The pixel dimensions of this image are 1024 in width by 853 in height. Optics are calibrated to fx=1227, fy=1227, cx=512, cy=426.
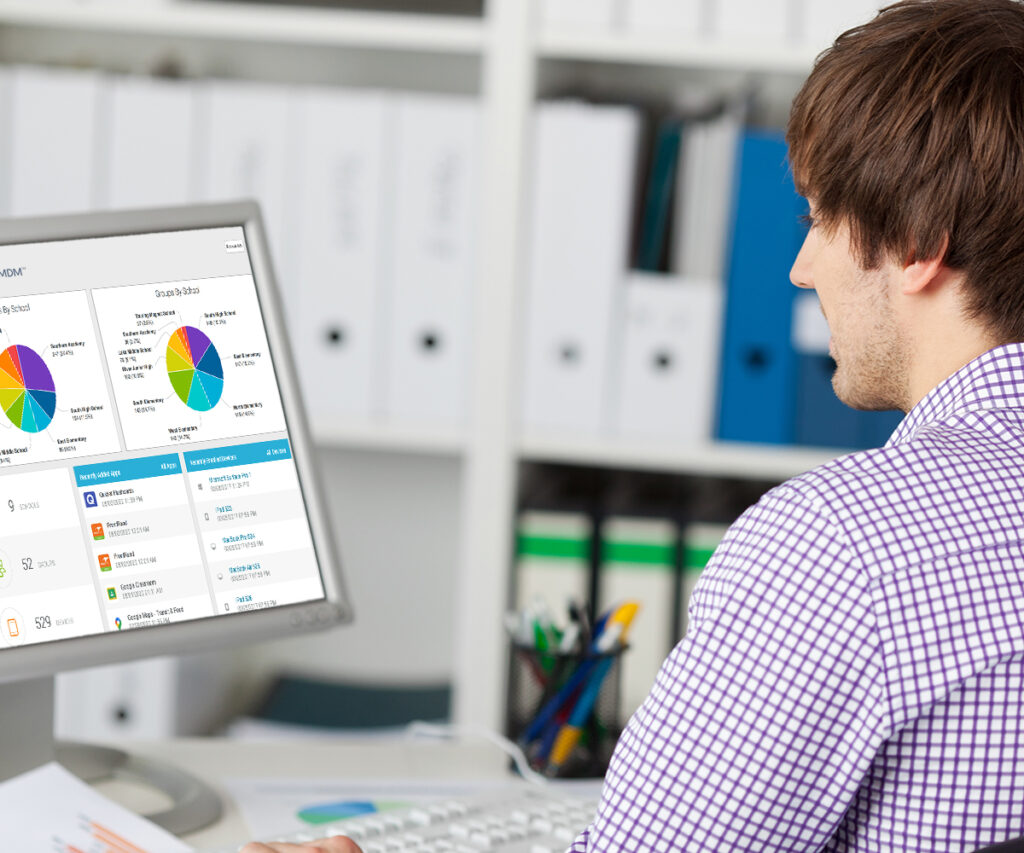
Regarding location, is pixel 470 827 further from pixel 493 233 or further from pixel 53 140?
pixel 53 140

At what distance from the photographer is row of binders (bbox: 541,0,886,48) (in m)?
1.56

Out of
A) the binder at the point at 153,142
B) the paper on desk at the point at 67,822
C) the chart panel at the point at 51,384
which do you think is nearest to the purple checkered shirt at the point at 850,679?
the paper on desk at the point at 67,822

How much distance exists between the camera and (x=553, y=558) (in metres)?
1.63

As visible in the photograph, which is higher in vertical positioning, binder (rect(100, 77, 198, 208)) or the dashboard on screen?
binder (rect(100, 77, 198, 208))

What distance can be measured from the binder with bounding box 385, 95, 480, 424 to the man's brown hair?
0.77m

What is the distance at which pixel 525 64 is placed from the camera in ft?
5.17

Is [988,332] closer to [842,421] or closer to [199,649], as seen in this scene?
[199,649]

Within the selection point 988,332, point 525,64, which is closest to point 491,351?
point 525,64

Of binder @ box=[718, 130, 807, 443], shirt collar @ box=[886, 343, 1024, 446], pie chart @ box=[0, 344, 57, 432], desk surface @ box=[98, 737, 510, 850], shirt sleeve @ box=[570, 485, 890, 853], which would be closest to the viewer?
shirt sleeve @ box=[570, 485, 890, 853]

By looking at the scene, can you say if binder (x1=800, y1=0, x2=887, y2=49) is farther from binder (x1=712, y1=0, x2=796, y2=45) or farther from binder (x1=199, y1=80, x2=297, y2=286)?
binder (x1=199, y1=80, x2=297, y2=286)

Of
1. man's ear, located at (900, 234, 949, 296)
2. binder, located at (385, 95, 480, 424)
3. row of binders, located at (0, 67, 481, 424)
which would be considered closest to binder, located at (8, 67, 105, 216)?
row of binders, located at (0, 67, 481, 424)

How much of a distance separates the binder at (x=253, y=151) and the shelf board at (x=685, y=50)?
35 cm

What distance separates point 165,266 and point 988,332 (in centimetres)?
62

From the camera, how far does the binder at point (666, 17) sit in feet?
5.15
